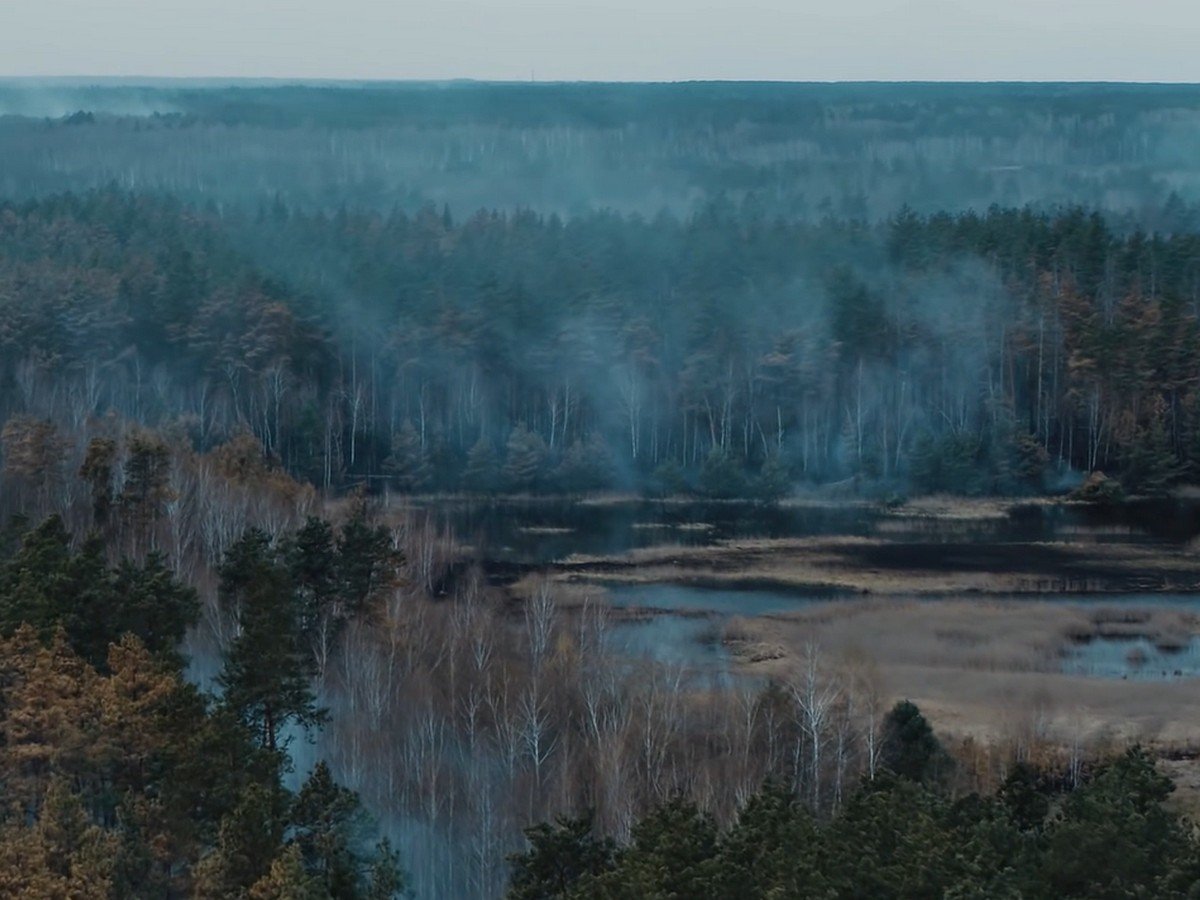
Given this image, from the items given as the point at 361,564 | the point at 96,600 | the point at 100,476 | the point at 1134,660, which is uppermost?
the point at 96,600

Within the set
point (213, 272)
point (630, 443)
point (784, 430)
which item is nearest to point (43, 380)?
point (213, 272)

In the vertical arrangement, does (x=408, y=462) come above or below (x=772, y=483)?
above

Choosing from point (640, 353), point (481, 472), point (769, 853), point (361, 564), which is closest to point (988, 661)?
point (361, 564)

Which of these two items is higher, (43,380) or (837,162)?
(837,162)

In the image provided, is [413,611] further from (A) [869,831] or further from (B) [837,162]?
(B) [837,162]

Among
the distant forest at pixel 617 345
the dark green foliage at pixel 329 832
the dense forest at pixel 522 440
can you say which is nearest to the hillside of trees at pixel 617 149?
the dense forest at pixel 522 440

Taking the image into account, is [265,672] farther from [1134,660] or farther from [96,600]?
[1134,660]

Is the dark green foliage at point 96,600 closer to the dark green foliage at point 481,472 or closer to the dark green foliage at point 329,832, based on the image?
the dark green foliage at point 329,832

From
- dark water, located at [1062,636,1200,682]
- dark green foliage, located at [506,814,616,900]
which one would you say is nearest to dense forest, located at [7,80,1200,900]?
dark green foliage, located at [506,814,616,900]
